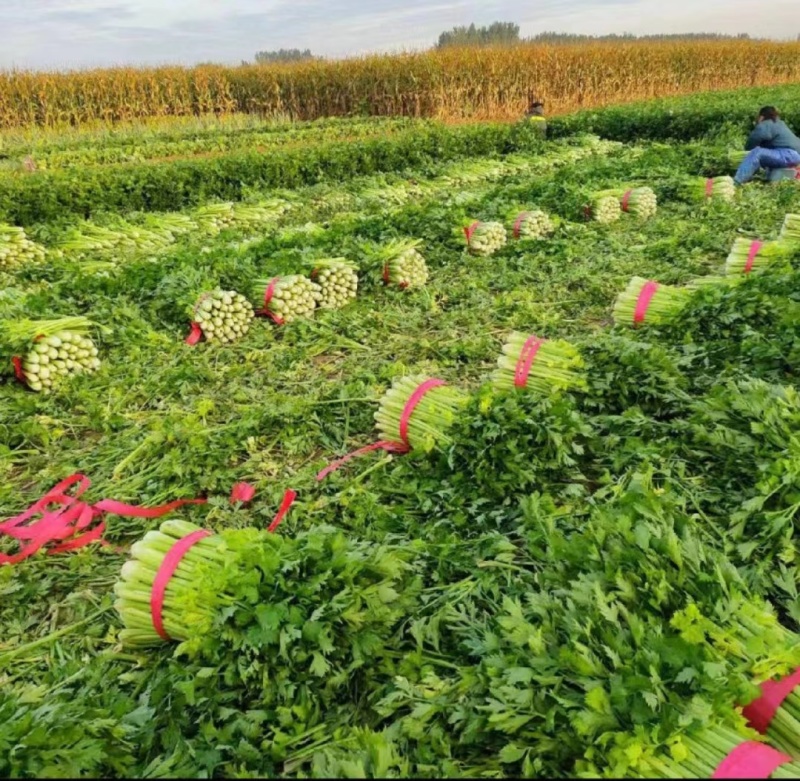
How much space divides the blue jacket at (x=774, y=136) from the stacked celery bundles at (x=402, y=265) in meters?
9.06

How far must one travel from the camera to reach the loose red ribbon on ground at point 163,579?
2893mm

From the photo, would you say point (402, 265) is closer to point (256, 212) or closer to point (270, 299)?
point (270, 299)

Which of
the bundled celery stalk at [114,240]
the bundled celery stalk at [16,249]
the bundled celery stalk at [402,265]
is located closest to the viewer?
the bundled celery stalk at [402,265]

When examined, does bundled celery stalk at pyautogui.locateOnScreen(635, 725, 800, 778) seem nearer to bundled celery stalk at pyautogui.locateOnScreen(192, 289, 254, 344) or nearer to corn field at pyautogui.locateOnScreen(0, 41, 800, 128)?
bundled celery stalk at pyautogui.locateOnScreen(192, 289, 254, 344)

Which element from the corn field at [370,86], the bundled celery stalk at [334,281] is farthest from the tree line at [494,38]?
the bundled celery stalk at [334,281]

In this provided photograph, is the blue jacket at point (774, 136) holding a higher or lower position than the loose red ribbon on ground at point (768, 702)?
higher

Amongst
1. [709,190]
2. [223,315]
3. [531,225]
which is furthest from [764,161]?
[223,315]

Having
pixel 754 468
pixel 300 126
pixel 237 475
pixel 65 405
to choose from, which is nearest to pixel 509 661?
pixel 754 468

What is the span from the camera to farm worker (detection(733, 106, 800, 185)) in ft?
41.8

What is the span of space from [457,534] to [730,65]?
44.6 meters

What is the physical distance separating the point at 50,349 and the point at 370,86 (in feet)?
92.5

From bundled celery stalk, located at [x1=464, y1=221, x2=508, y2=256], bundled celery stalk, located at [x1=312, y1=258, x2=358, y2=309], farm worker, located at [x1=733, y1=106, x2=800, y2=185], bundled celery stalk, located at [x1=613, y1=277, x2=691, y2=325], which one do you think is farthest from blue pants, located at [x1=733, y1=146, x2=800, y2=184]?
bundled celery stalk, located at [x1=312, y1=258, x2=358, y2=309]

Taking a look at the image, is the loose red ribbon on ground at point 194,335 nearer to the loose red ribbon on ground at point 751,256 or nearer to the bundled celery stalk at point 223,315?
the bundled celery stalk at point 223,315

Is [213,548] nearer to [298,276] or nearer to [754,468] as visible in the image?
[754,468]
